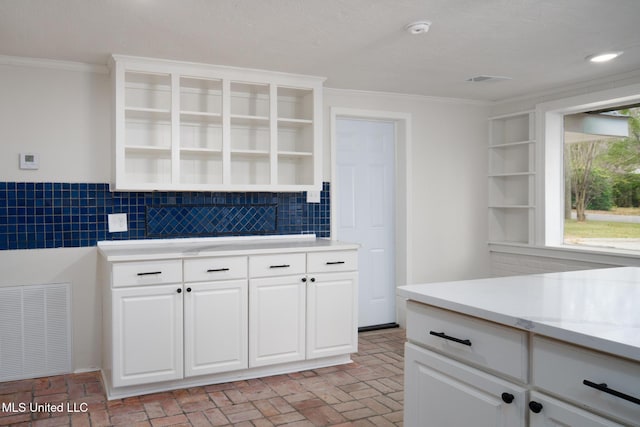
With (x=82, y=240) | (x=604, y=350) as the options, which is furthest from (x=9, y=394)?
(x=604, y=350)

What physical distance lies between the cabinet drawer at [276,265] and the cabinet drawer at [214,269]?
71 mm

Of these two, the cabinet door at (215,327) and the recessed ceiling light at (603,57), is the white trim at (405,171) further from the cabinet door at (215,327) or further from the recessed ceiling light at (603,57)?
the cabinet door at (215,327)

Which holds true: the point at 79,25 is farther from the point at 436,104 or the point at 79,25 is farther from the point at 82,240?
the point at 436,104

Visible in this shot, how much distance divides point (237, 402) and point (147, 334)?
71 cm

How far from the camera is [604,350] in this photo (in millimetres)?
1243

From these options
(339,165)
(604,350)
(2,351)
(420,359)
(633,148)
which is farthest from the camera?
(339,165)

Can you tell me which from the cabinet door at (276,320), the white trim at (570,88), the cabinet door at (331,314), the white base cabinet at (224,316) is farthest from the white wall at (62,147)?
the white trim at (570,88)

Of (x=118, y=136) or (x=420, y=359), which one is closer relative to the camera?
(x=420, y=359)

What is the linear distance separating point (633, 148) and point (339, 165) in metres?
2.47

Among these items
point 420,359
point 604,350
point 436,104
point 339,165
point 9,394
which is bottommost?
point 9,394

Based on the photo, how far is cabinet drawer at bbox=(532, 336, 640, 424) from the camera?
1.21 metres

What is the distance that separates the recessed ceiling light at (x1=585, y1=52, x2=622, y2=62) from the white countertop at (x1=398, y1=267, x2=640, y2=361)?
1870mm

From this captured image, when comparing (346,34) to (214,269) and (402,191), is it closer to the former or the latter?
(214,269)

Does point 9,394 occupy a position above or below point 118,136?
below
